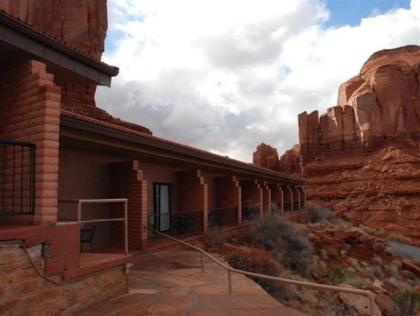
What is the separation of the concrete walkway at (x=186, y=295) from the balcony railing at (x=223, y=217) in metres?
5.89

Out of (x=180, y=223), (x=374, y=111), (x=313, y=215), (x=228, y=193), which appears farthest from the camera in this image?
(x=374, y=111)

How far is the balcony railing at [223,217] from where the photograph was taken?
15.3 m

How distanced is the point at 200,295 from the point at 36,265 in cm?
287

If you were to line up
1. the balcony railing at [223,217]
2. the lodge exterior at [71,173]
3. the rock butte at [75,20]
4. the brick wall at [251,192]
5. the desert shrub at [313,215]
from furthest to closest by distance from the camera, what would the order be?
the rock butte at [75,20] → the desert shrub at [313,215] → the brick wall at [251,192] → the balcony railing at [223,217] → the lodge exterior at [71,173]

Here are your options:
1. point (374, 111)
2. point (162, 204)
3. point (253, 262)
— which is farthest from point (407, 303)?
point (374, 111)

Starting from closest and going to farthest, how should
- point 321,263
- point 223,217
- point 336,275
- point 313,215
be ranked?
1. point 336,275
2. point 321,263
3. point 223,217
4. point 313,215

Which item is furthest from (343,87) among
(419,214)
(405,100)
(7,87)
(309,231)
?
(7,87)

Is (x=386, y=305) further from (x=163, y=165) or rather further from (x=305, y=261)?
(x=163, y=165)

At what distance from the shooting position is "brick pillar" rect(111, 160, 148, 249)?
34.1 feet

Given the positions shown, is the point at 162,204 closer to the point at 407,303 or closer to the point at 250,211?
the point at 250,211

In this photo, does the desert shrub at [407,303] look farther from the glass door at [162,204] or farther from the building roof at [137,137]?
the glass door at [162,204]

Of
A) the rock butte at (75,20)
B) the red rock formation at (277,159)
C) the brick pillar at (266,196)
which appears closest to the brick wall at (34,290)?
the brick pillar at (266,196)

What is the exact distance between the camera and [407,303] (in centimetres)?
1100

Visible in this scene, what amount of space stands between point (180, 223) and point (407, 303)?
7.18m
